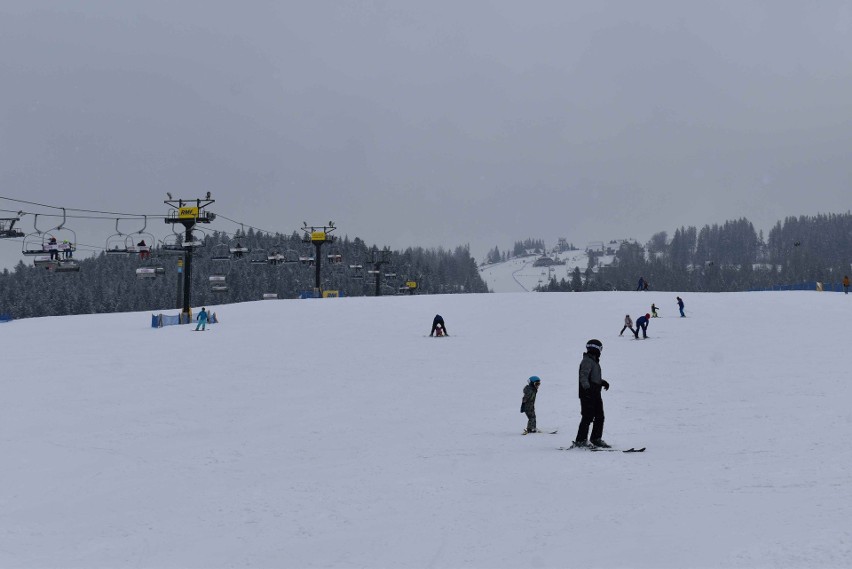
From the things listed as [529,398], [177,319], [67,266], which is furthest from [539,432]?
[177,319]

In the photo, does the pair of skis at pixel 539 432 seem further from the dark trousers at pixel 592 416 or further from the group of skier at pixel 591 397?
the dark trousers at pixel 592 416

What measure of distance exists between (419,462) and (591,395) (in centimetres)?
271

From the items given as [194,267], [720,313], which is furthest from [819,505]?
[194,267]

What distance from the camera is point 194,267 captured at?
18212 centimetres

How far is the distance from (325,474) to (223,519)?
6.47ft

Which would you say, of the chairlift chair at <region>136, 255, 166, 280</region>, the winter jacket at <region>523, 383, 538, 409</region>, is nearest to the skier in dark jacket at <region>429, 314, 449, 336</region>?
the winter jacket at <region>523, 383, 538, 409</region>

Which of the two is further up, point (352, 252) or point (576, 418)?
point (352, 252)

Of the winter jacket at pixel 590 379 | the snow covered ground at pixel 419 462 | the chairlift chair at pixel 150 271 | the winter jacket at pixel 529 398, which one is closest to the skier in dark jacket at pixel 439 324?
the snow covered ground at pixel 419 462

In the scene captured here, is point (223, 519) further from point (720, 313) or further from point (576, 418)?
point (720, 313)

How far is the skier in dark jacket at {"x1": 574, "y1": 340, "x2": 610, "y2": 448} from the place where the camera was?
9.82 metres

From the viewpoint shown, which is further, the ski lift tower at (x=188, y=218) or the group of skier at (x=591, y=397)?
the ski lift tower at (x=188, y=218)

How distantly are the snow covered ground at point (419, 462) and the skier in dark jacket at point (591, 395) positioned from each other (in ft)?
1.82

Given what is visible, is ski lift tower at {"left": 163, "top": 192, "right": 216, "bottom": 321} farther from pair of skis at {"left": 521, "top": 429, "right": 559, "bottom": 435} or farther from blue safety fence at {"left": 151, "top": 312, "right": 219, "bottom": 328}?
pair of skis at {"left": 521, "top": 429, "right": 559, "bottom": 435}

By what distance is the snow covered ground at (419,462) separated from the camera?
605 centimetres
